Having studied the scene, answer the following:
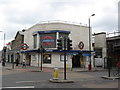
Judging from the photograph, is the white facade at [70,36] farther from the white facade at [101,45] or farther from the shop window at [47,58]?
the white facade at [101,45]

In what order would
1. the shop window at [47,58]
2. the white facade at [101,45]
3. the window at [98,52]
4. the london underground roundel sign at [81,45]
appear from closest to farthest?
the shop window at [47,58]
the london underground roundel sign at [81,45]
the white facade at [101,45]
the window at [98,52]

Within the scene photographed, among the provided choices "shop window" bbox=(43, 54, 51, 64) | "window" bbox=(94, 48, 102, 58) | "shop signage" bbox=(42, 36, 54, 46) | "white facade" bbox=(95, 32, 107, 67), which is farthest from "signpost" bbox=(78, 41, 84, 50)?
"shop window" bbox=(43, 54, 51, 64)

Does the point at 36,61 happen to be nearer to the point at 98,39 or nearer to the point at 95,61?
the point at 95,61

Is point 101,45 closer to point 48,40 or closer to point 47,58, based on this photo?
point 48,40

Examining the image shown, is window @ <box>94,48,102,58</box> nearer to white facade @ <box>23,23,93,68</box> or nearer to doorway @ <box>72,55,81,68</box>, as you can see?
white facade @ <box>23,23,93,68</box>

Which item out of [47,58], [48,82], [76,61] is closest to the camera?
[48,82]

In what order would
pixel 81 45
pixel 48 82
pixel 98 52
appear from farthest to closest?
pixel 98 52 → pixel 81 45 → pixel 48 82

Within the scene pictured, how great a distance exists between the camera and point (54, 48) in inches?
1133

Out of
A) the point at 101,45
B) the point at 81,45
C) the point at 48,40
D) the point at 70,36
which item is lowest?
the point at 81,45

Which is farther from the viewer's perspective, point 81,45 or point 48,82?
point 81,45

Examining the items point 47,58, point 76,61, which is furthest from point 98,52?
point 47,58

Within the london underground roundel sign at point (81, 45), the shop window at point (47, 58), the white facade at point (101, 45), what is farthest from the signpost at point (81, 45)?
the shop window at point (47, 58)

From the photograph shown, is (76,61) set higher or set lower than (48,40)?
lower

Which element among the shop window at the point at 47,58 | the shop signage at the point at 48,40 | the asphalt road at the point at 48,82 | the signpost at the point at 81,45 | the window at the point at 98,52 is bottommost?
the asphalt road at the point at 48,82
